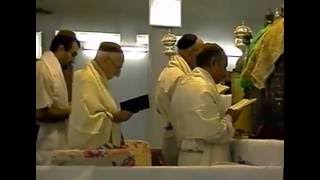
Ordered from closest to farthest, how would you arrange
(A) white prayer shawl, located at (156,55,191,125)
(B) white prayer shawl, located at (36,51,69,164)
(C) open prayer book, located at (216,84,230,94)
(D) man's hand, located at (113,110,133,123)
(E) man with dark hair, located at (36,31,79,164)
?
(B) white prayer shawl, located at (36,51,69,164)
(E) man with dark hair, located at (36,31,79,164)
(D) man's hand, located at (113,110,133,123)
(C) open prayer book, located at (216,84,230,94)
(A) white prayer shawl, located at (156,55,191,125)

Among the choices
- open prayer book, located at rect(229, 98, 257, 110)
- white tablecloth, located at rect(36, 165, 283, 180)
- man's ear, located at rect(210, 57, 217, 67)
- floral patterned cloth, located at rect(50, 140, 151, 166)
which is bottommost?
white tablecloth, located at rect(36, 165, 283, 180)

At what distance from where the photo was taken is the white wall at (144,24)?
5.98 ft

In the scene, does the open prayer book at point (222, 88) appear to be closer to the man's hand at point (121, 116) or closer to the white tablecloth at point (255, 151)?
the white tablecloth at point (255, 151)

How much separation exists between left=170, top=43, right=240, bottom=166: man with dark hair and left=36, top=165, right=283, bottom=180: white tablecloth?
0.35 ft

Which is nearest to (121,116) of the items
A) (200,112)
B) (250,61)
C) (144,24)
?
(200,112)

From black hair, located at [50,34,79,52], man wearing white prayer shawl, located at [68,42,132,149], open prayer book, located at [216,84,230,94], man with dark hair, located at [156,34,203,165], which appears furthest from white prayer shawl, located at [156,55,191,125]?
black hair, located at [50,34,79,52]

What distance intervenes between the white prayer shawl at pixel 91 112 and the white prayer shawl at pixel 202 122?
0.19 m

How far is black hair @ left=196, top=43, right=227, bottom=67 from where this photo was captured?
1.80 meters

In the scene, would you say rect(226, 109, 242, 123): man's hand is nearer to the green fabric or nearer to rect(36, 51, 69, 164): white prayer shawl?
the green fabric

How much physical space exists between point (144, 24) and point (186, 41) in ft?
0.77

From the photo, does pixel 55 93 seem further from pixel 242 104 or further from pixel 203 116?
pixel 242 104

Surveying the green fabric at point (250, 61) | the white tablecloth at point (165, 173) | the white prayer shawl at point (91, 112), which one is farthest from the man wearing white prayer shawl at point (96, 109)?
the green fabric at point (250, 61)

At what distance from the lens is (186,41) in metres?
1.97
